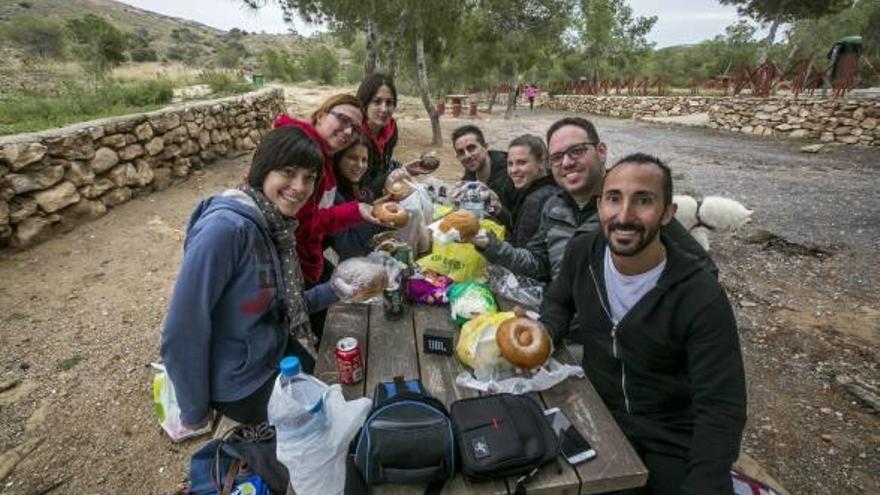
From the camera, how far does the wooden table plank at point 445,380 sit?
1.33m

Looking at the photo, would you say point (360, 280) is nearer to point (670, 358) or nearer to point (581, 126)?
point (670, 358)

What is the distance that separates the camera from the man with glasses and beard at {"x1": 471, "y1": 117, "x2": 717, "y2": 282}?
255 cm

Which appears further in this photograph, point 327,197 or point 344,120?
point 327,197

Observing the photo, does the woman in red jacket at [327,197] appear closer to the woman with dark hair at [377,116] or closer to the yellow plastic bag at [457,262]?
the yellow plastic bag at [457,262]

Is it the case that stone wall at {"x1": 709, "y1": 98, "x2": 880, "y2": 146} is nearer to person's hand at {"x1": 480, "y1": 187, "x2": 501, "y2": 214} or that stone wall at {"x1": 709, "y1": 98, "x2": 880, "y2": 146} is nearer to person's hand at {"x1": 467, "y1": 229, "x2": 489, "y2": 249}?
person's hand at {"x1": 480, "y1": 187, "x2": 501, "y2": 214}

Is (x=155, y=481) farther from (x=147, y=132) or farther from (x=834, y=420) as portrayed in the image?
(x=147, y=132)

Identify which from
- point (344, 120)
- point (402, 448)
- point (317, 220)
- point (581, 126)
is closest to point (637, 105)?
Answer: point (581, 126)

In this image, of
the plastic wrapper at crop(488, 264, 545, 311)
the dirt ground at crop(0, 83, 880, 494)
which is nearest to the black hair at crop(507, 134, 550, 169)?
the plastic wrapper at crop(488, 264, 545, 311)

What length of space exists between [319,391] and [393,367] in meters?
0.40

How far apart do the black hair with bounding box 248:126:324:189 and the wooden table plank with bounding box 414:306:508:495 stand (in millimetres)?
982

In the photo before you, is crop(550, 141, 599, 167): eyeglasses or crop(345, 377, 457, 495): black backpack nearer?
crop(345, 377, 457, 495): black backpack

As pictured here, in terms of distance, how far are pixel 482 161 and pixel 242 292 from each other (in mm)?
2822

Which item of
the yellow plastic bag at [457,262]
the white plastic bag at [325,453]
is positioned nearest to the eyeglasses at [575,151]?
the yellow plastic bag at [457,262]

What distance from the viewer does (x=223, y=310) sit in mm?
1894
